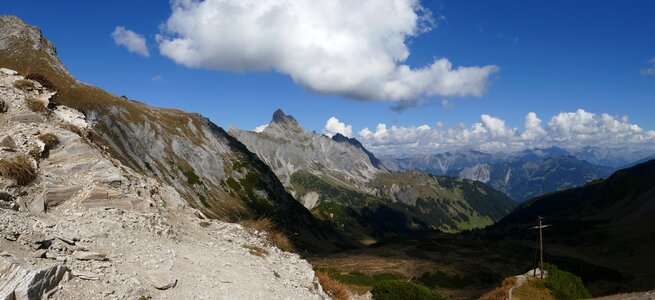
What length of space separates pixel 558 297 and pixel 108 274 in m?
61.2

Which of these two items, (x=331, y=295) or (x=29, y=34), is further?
(x=29, y=34)

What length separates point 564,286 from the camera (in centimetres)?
5975

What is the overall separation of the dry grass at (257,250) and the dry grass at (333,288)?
326 cm

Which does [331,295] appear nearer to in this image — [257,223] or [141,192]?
[257,223]

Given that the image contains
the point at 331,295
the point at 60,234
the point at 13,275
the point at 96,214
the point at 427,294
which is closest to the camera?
the point at 13,275

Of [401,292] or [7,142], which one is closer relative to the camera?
[7,142]

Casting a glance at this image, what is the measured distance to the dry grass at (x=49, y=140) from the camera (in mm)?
21891

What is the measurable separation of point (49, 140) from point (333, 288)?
17.2 m

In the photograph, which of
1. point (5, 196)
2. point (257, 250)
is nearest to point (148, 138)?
point (257, 250)

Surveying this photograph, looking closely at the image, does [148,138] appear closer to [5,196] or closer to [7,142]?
[7,142]

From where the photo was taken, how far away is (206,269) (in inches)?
688

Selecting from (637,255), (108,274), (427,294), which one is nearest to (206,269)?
(108,274)

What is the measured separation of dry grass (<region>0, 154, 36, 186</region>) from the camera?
17.7 meters

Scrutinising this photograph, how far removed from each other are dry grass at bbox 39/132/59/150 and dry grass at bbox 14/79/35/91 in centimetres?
944
